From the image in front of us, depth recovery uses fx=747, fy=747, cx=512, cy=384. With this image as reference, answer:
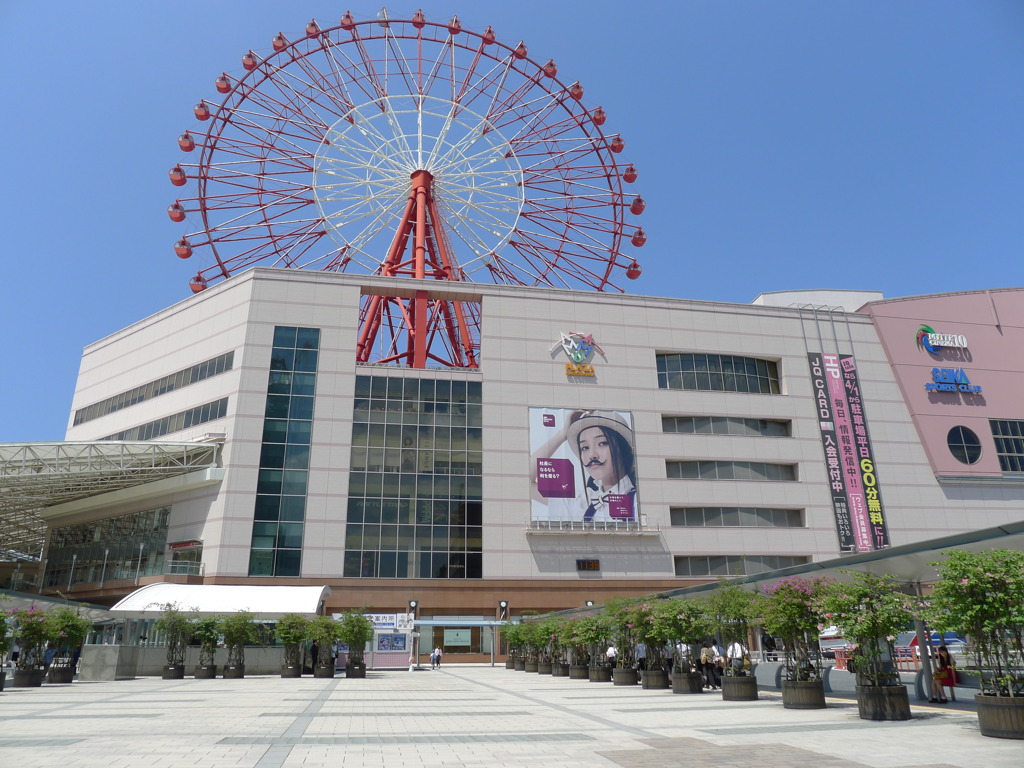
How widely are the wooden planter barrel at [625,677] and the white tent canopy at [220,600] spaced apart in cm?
1662

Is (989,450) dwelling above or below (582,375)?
below

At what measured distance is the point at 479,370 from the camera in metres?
52.0

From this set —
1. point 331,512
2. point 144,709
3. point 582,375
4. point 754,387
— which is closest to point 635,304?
point 582,375

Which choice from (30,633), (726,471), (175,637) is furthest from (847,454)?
(30,633)

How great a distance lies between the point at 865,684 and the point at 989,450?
48.0m

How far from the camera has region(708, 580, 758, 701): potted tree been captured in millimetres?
20922

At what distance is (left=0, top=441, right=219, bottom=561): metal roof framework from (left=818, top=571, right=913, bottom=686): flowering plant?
3969 centimetres

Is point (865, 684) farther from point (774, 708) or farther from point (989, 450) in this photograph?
point (989, 450)

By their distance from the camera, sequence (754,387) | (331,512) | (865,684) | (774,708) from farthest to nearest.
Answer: (754,387) < (331,512) < (774,708) < (865,684)

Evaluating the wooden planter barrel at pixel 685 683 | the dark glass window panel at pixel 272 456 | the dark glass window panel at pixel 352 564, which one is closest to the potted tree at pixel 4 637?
the wooden planter barrel at pixel 685 683

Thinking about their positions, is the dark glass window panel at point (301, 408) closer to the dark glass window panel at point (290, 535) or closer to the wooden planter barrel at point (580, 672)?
the dark glass window panel at point (290, 535)

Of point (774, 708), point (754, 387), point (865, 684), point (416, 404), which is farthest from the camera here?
point (754, 387)

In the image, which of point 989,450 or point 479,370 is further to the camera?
point 989,450

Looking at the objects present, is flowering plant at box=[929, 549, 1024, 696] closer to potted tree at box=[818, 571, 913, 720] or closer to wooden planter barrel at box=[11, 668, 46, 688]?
potted tree at box=[818, 571, 913, 720]
